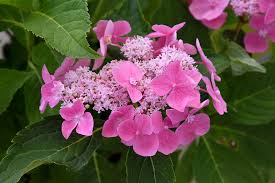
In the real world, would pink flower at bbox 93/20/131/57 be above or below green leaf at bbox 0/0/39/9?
below

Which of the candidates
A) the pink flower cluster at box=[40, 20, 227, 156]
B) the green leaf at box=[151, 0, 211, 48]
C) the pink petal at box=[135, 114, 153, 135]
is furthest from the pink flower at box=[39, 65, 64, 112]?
the green leaf at box=[151, 0, 211, 48]

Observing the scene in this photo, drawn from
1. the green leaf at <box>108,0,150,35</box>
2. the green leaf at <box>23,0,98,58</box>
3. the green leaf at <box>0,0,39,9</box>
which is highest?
the green leaf at <box>23,0,98,58</box>

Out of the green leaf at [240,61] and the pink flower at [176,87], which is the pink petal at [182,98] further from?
the green leaf at [240,61]

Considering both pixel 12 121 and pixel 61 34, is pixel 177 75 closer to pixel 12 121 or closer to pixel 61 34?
pixel 61 34

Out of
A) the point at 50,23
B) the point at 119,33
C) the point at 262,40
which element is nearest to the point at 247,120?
the point at 262,40

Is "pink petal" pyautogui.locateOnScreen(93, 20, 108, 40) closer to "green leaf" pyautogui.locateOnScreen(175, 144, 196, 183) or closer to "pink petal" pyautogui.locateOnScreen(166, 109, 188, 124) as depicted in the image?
"pink petal" pyautogui.locateOnScreen(166, 109, 188, 124)

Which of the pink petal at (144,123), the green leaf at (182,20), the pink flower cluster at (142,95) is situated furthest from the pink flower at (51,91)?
the green leaf at (182,20)

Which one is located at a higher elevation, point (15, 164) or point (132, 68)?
point (132, 68)

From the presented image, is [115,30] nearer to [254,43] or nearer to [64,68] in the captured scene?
[64,68]
